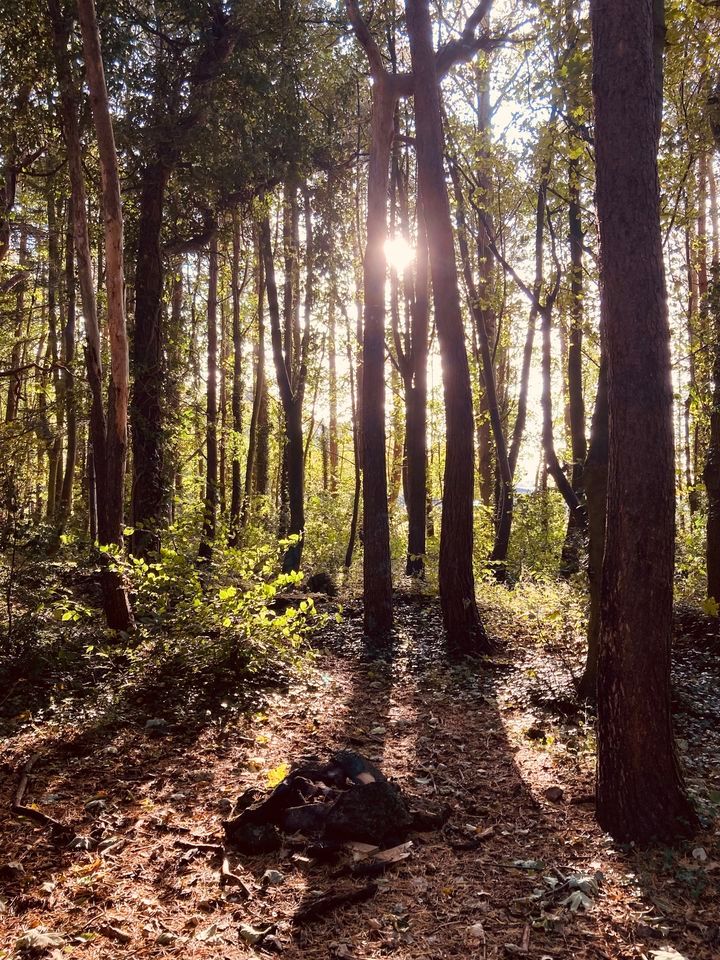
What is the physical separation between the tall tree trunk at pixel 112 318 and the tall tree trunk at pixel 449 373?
409cm

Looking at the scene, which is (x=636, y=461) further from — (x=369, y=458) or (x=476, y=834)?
(x=369, y=458)

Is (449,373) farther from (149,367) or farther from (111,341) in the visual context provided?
(149,367)

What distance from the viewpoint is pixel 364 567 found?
977 cm

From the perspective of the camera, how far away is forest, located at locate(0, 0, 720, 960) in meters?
3.71

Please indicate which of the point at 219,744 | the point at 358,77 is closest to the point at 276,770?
the point at 219,744

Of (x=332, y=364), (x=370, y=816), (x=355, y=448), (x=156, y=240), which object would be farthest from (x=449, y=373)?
(x=332, y=364)

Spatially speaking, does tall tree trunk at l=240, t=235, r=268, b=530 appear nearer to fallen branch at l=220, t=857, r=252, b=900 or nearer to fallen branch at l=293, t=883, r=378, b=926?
fallen branch at l=220, t=857, r=252, b=900

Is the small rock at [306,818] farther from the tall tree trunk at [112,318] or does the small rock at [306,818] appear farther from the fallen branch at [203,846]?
the tall tree trunk at [112,318]

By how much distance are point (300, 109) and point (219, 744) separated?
35.9ft

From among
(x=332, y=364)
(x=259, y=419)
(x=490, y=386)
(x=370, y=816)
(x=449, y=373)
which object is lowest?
(x=370, y=816)

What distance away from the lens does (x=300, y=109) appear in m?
11.8

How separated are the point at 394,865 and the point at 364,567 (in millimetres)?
5966

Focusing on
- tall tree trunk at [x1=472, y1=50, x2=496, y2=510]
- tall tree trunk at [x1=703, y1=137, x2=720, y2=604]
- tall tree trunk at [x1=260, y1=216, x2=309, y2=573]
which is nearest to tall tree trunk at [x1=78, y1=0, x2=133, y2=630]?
tall tree trunk at [x1=472, y1=50, x2=496, y2=510]

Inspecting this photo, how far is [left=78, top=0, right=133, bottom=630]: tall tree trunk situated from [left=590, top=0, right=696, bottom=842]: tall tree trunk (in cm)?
560
